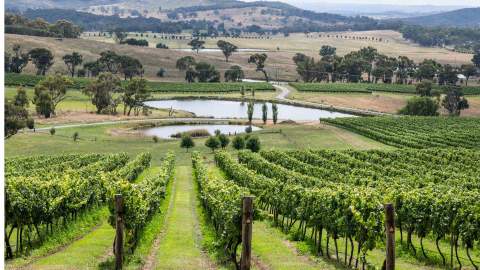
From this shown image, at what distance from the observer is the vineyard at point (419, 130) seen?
98.1 meters

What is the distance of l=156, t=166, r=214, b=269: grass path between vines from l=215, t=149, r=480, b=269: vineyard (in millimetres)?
5306

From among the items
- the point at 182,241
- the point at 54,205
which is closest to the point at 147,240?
the point at 182,241

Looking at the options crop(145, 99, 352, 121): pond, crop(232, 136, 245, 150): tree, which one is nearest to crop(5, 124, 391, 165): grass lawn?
crop(232, 136, 245, 150): tree

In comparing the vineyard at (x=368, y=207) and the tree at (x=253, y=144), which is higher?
the vineyard at (x=368, y=207)

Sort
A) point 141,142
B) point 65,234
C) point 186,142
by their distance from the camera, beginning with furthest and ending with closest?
point 141,142, point 186,142, point 65,234

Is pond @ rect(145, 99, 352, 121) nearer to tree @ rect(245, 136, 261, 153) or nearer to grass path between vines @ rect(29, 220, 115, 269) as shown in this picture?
tree @ rect(245, 136, 261, 153)

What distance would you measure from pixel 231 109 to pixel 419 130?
6266 cm

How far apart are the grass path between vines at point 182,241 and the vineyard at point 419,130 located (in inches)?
2168

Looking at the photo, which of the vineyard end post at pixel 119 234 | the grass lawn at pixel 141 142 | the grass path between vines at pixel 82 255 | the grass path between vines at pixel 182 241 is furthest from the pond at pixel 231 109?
the vineyard end post at pixel 119 234

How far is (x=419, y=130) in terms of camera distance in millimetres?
113812

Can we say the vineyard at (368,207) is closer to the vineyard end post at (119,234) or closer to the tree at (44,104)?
the vineyard end post at (119,234)

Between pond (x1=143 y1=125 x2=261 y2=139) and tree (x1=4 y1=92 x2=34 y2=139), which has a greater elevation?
tree (x1=4 y1=92 x2=34 y2=139)

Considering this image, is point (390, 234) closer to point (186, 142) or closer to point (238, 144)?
point (238, 144)

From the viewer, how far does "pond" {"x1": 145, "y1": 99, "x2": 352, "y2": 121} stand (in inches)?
6117
